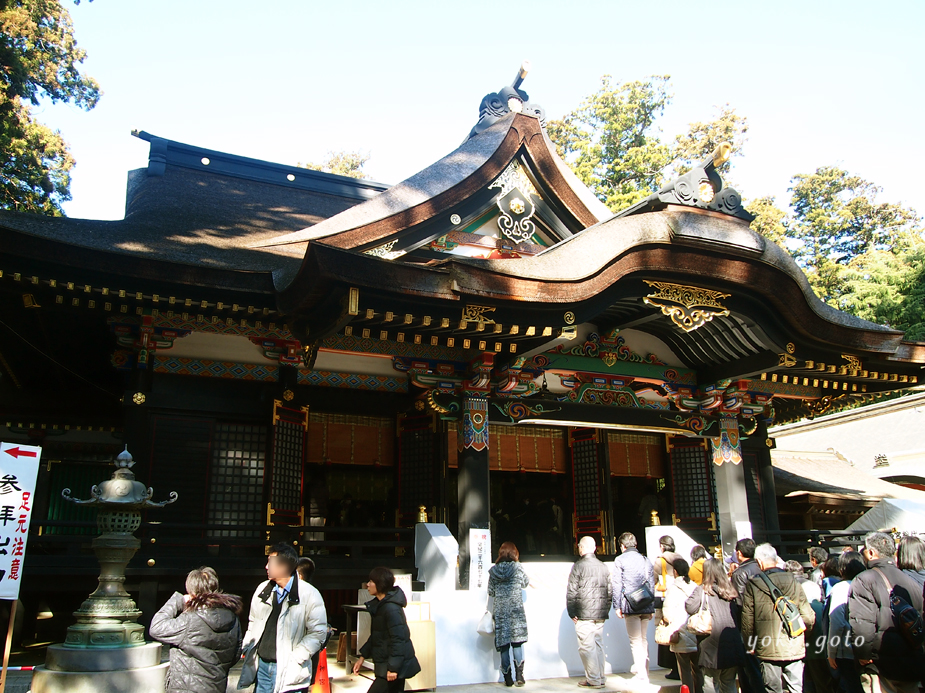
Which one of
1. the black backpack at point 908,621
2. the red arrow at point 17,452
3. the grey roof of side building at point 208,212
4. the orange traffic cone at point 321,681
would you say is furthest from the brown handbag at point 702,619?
the grey roof of side building at point 208,212

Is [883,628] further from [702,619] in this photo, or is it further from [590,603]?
[590,603]

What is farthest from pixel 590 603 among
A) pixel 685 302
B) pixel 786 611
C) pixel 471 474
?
pixel 685 302

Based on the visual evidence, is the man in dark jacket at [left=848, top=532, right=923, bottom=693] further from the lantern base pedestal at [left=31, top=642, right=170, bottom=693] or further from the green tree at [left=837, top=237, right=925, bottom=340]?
the green tree at [left=837, top=237, right=925, bottom=340]

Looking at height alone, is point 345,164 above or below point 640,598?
above

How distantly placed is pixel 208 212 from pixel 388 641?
871 cm

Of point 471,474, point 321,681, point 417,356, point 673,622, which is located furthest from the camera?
point 417,356

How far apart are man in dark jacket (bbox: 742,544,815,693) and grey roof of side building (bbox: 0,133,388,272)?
5845 mm

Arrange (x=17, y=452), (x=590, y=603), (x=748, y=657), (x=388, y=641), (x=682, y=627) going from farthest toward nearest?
(x=590, y=603), (x=682, y=627), (x=748, y=657), (x=17, y=452), (x=388, y=641)

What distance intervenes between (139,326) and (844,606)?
7.61 metres

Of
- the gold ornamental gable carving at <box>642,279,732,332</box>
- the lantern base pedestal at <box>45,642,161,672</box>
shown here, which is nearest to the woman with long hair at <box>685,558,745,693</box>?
the gold ornamental gable carving at <box>642,279,732,332</box>

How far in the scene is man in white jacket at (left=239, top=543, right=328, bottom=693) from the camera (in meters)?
4.10

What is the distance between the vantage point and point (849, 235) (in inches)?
1273

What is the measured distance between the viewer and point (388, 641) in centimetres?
489

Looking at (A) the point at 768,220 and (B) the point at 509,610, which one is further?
(A) the point at 768,220
